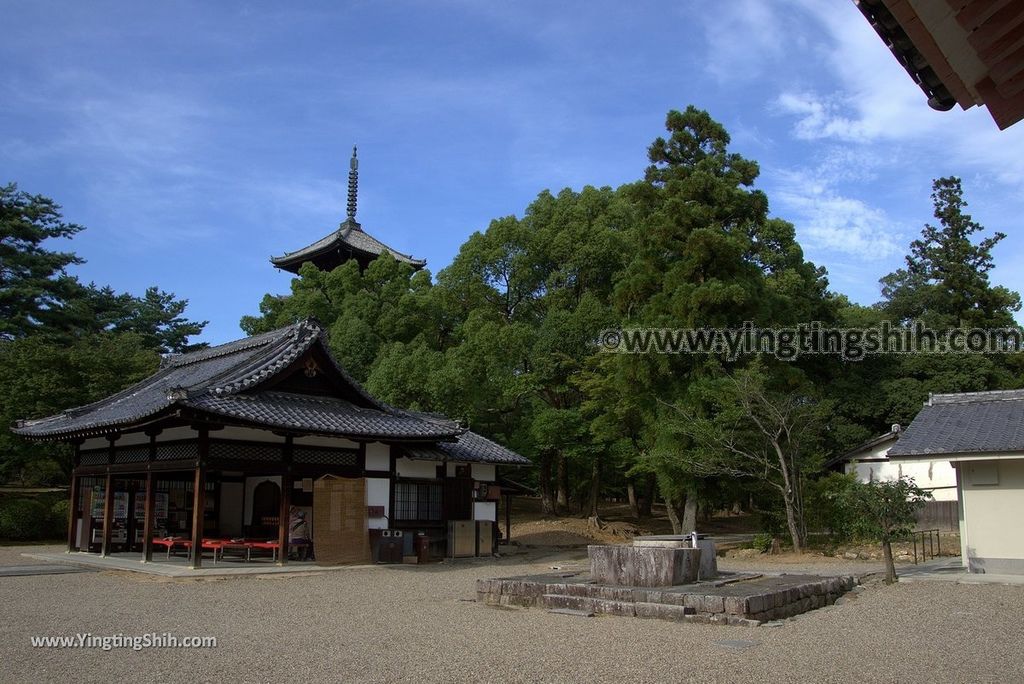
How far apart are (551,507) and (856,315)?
20.3 meters

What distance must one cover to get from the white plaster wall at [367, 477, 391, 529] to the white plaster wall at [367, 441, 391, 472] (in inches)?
12.0

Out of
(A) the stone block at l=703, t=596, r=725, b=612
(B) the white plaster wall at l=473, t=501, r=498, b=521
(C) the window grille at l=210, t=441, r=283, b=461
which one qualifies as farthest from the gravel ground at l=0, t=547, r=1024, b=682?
(B) the white plaster wall at l=473, t=501, r=498, b=521

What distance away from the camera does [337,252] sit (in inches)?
1870

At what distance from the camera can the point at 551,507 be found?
33375mm

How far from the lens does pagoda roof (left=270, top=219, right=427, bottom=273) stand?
47.0 metres

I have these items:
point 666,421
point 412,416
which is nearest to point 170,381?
point 412,416

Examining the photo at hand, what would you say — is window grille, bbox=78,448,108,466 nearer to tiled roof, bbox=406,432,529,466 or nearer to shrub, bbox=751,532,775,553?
tiled roof, bbox=406,432,529,466

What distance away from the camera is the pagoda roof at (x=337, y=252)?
4697cm

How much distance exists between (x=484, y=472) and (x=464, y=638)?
13.1 metres

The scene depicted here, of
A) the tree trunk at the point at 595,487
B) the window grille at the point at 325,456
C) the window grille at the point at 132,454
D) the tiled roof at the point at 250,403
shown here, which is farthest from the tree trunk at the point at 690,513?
the window grille at the point at 132,454

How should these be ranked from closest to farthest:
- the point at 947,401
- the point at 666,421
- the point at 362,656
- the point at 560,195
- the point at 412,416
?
1. the point at 362,656
2. the point at 947,401
3. the point at 412,416
4. the point at 666,421
5. the point at 560,195

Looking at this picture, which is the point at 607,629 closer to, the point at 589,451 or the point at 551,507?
the point at 589,451

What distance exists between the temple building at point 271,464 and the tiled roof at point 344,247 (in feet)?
82.2

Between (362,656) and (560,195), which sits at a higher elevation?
(560,195)
